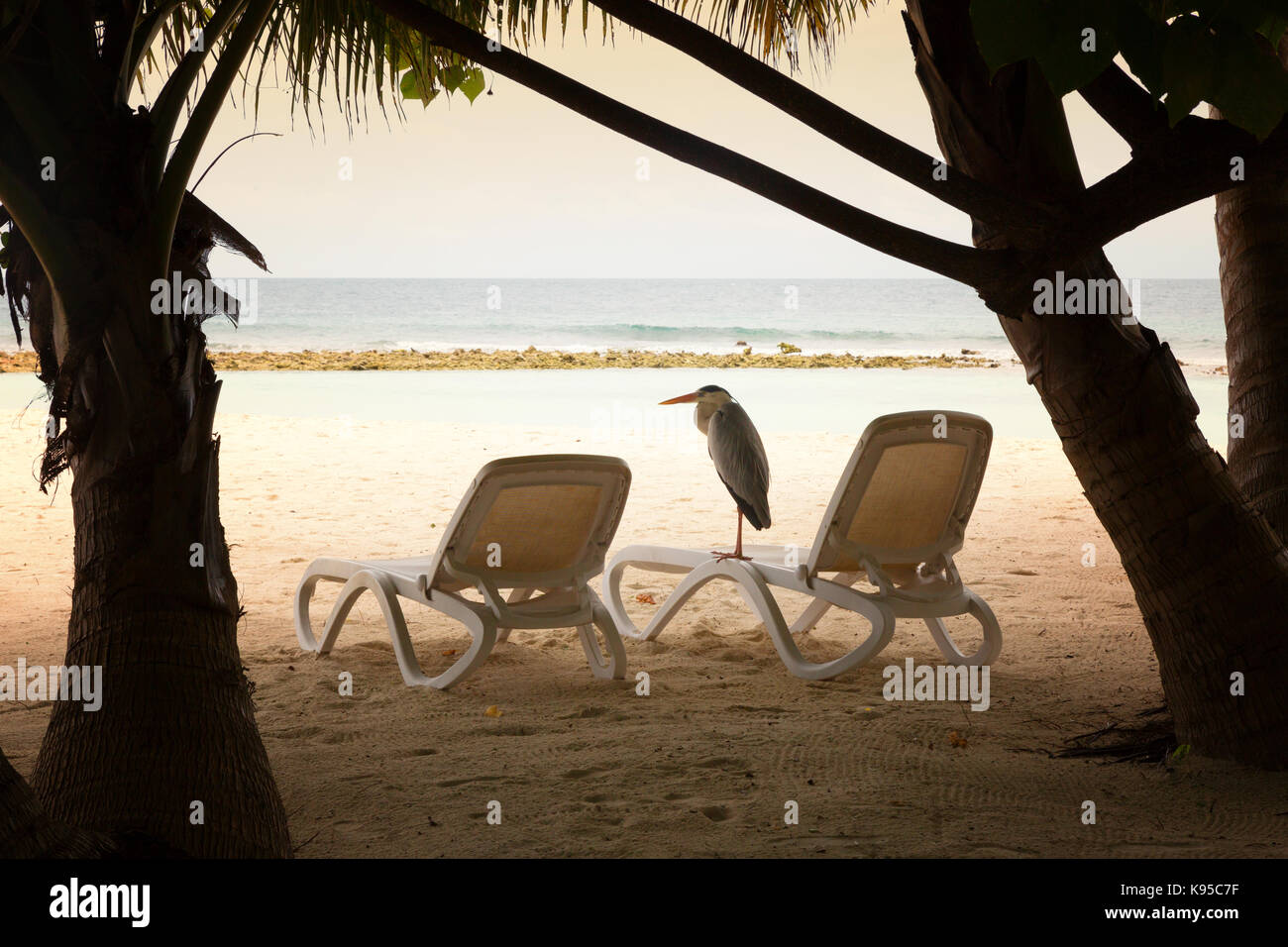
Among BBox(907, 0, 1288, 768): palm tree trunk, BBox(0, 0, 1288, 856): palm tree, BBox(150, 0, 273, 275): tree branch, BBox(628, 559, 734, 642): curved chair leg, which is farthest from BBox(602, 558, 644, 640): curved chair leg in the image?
BBox(150, 0, 273, 275): tree branch

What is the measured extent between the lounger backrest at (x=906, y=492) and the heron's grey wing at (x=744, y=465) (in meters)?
0.69

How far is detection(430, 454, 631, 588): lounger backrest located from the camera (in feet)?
13.6

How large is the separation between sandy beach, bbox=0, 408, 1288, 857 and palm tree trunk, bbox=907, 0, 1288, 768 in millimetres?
233

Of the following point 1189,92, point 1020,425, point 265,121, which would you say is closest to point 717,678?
point 1189,92

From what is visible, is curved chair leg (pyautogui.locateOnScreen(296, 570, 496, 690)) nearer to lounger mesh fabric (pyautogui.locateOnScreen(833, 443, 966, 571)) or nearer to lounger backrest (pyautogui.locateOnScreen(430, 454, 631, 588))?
lounger backrest (pyautogui.locateOnScreen(430, 454, 631, 588))

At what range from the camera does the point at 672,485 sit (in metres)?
9.03

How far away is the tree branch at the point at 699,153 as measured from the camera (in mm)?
2367

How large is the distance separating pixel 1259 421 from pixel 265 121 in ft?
170

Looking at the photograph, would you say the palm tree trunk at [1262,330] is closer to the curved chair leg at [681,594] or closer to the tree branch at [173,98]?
the curved chair leg at [681,594]

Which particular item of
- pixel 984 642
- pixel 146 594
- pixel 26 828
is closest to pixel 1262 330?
pixel 984 642

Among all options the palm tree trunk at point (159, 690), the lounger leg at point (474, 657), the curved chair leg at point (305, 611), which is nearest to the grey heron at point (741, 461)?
the lounger leg at point (474, 657)

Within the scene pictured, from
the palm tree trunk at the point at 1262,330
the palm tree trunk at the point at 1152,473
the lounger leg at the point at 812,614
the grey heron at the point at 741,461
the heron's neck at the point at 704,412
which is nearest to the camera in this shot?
the palm tree trunk at the point at 1152,473

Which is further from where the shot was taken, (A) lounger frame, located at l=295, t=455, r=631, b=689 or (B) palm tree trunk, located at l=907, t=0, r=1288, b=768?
(A) lounger frame, located at l=295, t=455, r=631, b=689
